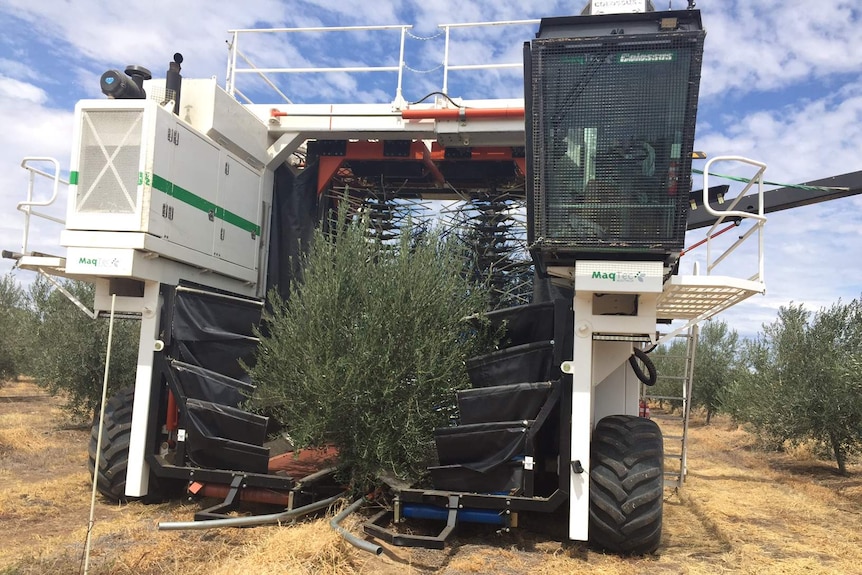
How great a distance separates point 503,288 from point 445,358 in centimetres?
350

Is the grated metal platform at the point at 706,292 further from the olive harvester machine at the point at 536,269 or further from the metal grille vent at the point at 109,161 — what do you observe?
the metal grille vent at the point at 109,161

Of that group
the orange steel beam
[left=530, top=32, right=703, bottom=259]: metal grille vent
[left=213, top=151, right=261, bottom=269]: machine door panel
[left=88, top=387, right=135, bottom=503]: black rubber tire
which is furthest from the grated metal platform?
[left=88, top=387, right=135, bottom=503]: black rubber tire

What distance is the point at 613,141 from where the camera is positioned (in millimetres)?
5613

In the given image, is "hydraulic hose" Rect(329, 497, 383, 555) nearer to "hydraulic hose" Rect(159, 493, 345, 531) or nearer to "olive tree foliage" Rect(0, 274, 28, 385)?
"hydraulic hose" Rect(159, 493, 345, 531)

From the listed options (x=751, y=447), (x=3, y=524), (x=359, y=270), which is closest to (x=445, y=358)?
(x=359, y=270)

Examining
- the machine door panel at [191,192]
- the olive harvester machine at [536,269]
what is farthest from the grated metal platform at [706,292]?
the machine door panel at [191,192]

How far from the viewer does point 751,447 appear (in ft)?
60.2

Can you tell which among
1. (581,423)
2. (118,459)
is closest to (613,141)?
(581,423)

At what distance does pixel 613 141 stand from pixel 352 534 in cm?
385

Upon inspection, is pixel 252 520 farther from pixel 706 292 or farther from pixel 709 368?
pixel 709 368

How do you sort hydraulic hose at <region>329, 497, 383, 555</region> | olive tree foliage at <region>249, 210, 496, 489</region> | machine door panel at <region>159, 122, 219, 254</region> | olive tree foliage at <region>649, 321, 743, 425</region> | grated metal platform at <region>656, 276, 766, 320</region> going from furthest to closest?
1. olive tree foliage at <region>649, 321, 743, 425</region>
2. machine door panel at <region>159, 122, 219, 254</region>
3. olive tree foliage at <region>249, 210, 496, 489</region>
4. grated metal platform at <region>656, 276, 766, 320</region>
5. hydraulic hose at <region>329, 497, 383, 555</region>

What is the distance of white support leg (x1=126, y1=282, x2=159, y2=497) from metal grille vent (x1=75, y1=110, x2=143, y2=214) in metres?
0.89

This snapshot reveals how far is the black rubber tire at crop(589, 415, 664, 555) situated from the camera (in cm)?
554

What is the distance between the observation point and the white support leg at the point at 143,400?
669 cm
